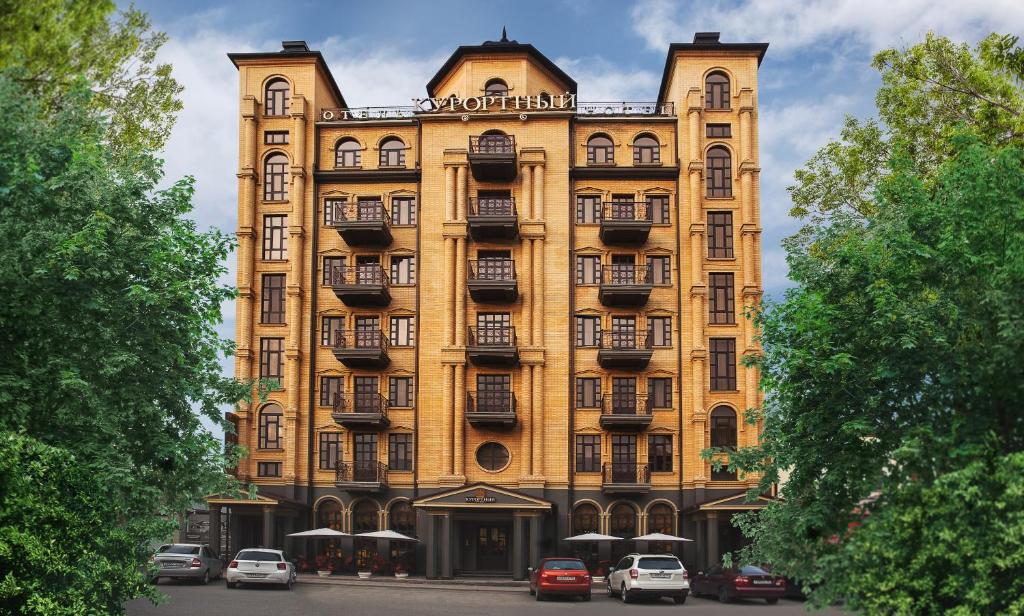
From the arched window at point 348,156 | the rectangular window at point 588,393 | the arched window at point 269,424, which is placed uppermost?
the arched window at point 348,156

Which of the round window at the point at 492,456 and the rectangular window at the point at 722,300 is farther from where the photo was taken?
the rectangular window at the point at 722,300

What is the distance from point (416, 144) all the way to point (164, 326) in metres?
34.3

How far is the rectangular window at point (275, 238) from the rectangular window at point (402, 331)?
666cm

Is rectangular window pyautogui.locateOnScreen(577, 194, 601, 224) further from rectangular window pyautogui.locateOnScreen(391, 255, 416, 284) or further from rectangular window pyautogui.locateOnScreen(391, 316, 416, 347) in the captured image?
rectangular window pyautogui.locateOnScreen(391, 316, 416, 347)

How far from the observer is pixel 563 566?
3347 cm

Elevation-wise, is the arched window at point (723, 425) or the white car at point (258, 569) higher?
the arched window at point (723, 425)

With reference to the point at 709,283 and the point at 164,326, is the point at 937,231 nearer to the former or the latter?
the point at 164,326

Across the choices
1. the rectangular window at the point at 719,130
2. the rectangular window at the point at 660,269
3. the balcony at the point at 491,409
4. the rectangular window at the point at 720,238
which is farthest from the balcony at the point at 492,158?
the balcony at the point at 491,409

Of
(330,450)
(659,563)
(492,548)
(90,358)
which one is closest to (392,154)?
(330,450)

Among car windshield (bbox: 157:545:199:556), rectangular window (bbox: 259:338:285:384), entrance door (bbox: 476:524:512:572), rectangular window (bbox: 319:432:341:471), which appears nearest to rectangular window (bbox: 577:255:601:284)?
entrance door (bbox: 476:524:512:572)

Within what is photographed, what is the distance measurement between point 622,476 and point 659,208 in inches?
544

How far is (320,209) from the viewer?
4991 centimetres

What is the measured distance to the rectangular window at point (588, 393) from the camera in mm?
47938

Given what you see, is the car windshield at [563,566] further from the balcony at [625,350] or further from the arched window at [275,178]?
the arched window at [275,178]
